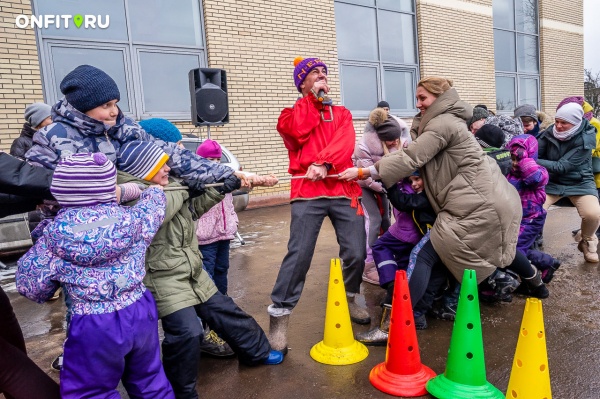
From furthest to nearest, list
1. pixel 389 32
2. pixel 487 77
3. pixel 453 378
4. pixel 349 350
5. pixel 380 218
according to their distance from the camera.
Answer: pixel 487 77 < pixel 389 32 < pixel 380 218 < pixel 349 350 < pixel 453 378

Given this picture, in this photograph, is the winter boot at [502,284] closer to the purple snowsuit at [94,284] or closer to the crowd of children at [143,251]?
the crowd of children at [143,251]

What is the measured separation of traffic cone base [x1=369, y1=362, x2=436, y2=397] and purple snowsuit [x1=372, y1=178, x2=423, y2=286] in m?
0.87

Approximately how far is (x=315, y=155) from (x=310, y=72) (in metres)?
0.60

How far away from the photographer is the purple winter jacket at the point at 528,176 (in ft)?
14.0

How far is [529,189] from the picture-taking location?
Result: 4367mm

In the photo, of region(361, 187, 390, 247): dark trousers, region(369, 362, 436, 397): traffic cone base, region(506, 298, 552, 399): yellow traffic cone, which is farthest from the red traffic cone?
region(361, 187, 390, 247): dark trousers

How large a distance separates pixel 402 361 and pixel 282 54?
29.4ft

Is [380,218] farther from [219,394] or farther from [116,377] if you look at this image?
[116,377]

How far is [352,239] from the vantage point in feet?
11.0

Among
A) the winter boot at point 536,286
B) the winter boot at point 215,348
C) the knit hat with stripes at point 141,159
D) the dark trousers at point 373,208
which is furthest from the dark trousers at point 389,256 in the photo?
the knit hat with stripes at point 141,159

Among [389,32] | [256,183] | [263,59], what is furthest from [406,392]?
[389,32]

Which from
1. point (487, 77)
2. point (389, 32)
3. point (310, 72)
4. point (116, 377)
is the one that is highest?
point (389, 32)

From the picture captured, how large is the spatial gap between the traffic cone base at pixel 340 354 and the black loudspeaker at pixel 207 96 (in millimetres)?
5926

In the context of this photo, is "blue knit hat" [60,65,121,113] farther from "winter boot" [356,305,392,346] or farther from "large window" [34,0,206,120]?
"large window" [34,0,206,120]
